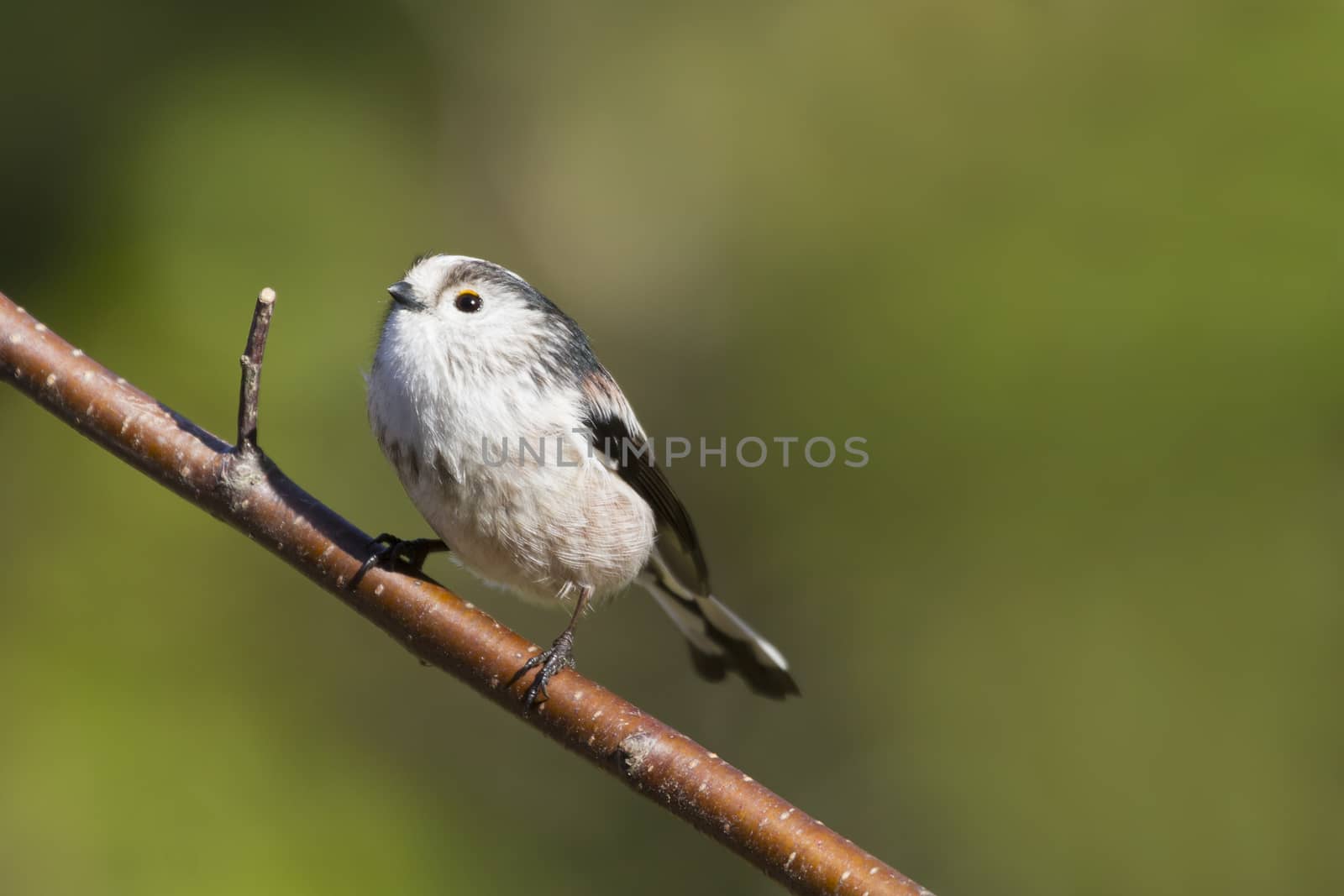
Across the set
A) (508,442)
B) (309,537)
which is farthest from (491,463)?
(309,537)

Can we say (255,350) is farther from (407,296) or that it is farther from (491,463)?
(491,463)

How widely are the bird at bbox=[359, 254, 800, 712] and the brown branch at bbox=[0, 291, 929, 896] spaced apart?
8 centimetres

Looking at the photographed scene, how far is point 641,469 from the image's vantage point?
3307 mm

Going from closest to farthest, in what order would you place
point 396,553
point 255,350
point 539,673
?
point 255,350 → point 539,673 → point 396,553

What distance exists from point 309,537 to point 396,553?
0.23m

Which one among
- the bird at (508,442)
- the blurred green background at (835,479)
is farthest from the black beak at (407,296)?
the blurred green background at (835,479)

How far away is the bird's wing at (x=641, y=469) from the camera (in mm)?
3129

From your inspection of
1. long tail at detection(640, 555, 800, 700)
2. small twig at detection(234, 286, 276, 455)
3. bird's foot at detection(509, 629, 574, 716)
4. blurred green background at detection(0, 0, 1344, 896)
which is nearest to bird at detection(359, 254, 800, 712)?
bird's foot at detection(509, 629, 574, 716)

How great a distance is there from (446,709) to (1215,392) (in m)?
3.25

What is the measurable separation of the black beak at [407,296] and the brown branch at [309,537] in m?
0.44

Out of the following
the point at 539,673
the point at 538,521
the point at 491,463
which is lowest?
the point at 539,673

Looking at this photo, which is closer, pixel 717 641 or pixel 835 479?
pixel 717 641

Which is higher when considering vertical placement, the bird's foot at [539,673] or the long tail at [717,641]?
the bird's foot at [539,673]

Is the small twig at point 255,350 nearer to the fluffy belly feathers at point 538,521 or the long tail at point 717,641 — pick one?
the fluffy belly feathers at point 538,521
